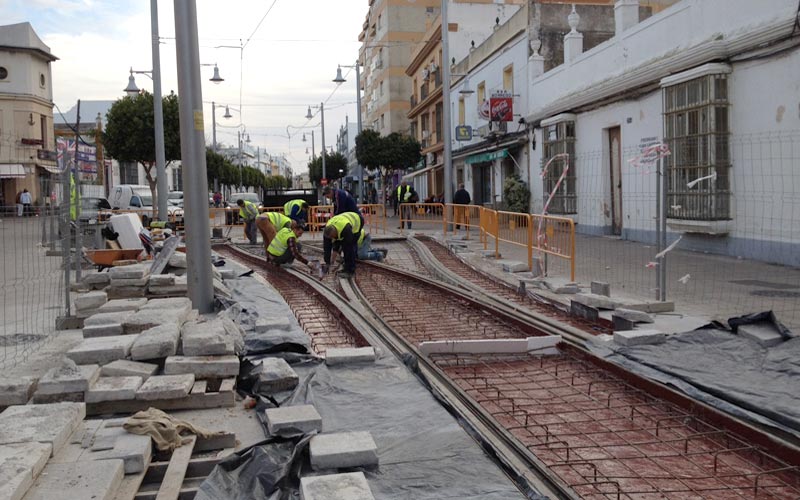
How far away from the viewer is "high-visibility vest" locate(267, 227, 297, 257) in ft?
46.6

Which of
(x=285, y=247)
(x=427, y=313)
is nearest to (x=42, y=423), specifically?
(x=427, y=313)

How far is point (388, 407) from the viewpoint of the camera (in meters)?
5.14

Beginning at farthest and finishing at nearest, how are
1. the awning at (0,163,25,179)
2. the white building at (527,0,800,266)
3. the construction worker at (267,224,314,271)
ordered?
the awning at (0,163,25,179), the construction worker at (267,224,314,271), the white building at (527,0,800,266)

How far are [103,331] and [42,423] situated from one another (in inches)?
90.3

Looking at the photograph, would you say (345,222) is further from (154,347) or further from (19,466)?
(19,466)

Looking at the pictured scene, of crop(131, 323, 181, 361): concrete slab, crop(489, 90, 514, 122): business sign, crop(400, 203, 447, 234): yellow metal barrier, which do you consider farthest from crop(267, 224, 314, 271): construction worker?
crop(489, 90, 514, 122): business sign

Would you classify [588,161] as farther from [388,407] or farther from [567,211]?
[388,407]

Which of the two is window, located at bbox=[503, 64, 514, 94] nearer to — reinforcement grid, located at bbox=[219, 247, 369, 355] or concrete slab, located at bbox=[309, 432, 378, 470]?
reinforcement grid, located at bbox=[219, 247, 369, 355]

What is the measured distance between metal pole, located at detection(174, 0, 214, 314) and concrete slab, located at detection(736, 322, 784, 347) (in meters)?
5.72

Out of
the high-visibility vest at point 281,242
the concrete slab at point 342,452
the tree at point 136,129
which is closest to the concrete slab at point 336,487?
the concrete slab at point 342,452

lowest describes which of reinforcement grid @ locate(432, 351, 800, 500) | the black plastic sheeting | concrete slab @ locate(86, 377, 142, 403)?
reinforcement grid @ locate(432, 351, 800, 500)

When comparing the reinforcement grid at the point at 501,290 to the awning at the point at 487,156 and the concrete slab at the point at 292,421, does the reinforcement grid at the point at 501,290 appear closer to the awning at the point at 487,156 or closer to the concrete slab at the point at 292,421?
the concrete slab at the point at 292,421

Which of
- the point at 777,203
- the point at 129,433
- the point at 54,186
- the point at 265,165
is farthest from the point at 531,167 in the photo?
the point at 265,165

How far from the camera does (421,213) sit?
22.9 meters
